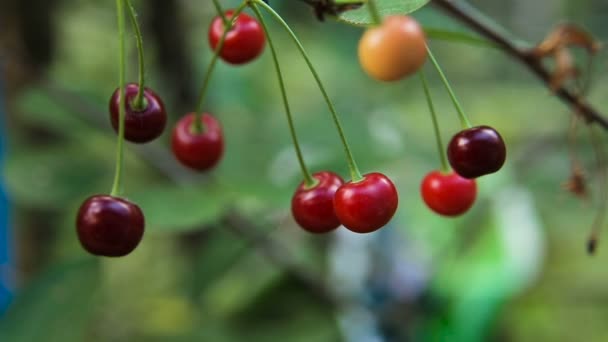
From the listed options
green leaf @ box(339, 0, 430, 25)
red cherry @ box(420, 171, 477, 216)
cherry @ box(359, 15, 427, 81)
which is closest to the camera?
cherry @ box(359, 15, 427, 81)

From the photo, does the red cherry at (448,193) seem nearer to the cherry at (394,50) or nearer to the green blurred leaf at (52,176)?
the cherry at (394,50)

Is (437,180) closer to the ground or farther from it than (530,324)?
farther from it

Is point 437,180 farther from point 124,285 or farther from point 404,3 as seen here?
point 124,285

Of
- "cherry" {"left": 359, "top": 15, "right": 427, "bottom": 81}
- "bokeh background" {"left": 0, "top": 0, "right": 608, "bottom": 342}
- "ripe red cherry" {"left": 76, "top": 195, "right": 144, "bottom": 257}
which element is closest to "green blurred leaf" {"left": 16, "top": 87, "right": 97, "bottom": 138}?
"bokeh background" {"left": 0, "top": 0, "right": 608, "bottom": 342}

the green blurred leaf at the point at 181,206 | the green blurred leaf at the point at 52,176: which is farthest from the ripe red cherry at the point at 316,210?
the green blurred leaf at the point at 52,176

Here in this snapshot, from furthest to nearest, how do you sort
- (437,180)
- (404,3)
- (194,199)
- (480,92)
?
(480,92) < (194,199) < (437,180) < (404,3)

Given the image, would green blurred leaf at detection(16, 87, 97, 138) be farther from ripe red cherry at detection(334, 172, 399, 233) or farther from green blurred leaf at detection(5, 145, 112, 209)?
ripe red cherry at detection(334, 172, 399, 233)

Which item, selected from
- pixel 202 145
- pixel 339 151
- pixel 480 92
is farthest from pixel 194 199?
pixel 480 92
